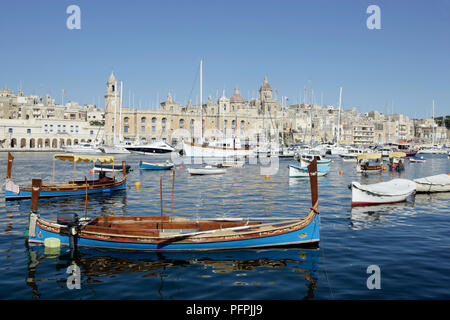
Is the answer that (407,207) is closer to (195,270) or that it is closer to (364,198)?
(364,198)

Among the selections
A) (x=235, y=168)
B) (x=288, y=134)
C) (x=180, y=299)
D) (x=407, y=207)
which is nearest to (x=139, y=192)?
(x=407, y=207)

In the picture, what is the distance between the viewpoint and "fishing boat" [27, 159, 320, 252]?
12.8 meters

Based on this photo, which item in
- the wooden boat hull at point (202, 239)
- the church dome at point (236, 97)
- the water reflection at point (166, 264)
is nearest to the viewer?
the water reflection at point (166, 264)

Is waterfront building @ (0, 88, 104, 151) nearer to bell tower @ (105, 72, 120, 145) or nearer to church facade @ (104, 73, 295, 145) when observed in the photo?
bell tower @ (105, 72, 120, 145)

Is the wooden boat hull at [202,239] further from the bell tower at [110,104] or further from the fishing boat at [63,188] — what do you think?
the bell tower at [110,104]

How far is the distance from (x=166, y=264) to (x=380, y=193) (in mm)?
14916

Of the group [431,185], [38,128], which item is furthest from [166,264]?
[38,128]

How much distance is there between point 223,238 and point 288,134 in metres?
130

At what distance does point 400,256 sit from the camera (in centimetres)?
1298

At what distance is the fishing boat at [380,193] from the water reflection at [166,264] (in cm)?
967

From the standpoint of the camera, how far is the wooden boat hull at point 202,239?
1274 centimetres

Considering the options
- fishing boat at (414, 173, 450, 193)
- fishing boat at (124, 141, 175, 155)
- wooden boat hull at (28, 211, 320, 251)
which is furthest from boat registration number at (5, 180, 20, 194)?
fishing boat at (124, 141, 175, 155)

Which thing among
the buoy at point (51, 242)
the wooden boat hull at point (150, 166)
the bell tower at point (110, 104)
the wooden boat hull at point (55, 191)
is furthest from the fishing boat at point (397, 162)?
the bell tower at point (110, 104)

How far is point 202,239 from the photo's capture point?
12750 millimetres
